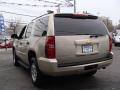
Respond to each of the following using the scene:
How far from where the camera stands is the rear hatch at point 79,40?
5.79 meters

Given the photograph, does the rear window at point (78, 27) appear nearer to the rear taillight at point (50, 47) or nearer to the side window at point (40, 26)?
the rear taillight at point (50, 47)

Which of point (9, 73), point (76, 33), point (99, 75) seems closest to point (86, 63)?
point (76, 33)

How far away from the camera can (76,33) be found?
6059 millimetres

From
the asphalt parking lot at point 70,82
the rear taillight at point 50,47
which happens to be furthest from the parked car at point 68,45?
the asphalt parking lot at point 70,82

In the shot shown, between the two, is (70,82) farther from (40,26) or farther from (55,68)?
(40,26)

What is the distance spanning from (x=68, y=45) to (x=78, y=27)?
0.67m

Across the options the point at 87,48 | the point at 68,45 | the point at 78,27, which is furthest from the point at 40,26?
the point at 87,48

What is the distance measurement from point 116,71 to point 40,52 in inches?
135

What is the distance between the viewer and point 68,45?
19.0 feet

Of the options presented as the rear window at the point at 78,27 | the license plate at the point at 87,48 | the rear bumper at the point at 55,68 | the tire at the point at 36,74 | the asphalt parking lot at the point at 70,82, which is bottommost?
the asphalt parking lot at the point at 70,82

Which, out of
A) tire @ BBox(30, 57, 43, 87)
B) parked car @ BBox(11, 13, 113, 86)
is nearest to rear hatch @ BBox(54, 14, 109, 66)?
parked car @ BBox(11, 13, 113, 86)

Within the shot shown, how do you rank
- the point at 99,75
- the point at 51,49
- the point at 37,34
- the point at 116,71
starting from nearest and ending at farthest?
1. the point at 51,49
2. the point at 37,34
3. the point at 99,75
4. the point at 116,71

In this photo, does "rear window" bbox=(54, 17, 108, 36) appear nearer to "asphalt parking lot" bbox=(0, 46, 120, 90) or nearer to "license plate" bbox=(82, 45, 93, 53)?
"license plate" bbox=(82, 45, 93, 53)

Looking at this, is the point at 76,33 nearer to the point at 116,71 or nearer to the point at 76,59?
the point at 76,59
